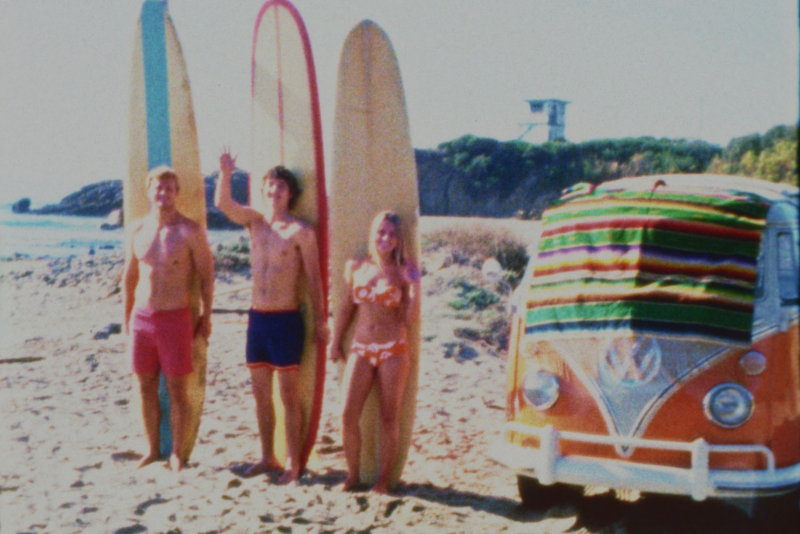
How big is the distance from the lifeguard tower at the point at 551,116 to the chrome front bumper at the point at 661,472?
41.8 metres

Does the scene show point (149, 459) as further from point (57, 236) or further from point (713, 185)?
point (57, 236)

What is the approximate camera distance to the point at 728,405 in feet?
12.6

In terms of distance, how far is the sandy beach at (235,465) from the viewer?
4.37 meters

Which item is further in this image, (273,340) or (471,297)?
(471,297)

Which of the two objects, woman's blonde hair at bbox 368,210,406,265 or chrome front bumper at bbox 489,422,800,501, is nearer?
chrome front bumper at bbox 489,422,800,501

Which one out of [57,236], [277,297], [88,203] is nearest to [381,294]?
[277,297]

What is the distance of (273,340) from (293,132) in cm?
150

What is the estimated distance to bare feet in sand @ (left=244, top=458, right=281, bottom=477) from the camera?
17.2 feet

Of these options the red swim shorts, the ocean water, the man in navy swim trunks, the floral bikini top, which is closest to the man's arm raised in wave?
the man in navy swim trunks

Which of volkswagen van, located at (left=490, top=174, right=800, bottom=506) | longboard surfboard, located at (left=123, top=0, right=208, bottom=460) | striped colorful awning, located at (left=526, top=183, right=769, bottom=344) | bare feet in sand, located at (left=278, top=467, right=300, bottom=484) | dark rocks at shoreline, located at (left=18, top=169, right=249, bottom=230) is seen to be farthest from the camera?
dark rocks at shoreline, located at (left=18, top=169, right=249, bottom=230)

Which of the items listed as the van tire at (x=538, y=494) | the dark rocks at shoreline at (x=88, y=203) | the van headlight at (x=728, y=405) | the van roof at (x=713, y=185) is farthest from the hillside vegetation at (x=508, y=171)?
the van headlight at (x=728, y=405)

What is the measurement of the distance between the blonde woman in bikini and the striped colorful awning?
824 mm

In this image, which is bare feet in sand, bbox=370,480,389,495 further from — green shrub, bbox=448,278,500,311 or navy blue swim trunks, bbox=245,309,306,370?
green shrub, bbox=448,278,500,311

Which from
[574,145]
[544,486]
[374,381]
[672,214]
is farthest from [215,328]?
[574,145]
